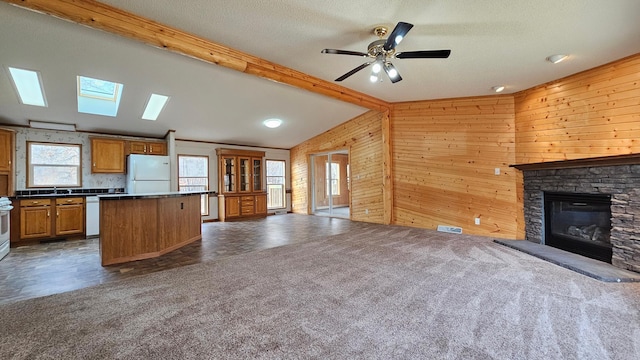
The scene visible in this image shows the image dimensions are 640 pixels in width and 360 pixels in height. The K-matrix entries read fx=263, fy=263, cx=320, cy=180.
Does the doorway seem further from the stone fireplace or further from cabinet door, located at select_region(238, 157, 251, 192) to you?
the stone fireplace

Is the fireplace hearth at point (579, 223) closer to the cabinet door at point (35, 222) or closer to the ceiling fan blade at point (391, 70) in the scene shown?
the ceiling fan blade at point (391, 70)

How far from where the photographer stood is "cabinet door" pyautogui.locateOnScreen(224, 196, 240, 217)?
7.66 metres

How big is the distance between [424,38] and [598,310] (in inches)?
124

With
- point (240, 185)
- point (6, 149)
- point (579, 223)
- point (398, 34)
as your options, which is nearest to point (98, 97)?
point (6, 149)

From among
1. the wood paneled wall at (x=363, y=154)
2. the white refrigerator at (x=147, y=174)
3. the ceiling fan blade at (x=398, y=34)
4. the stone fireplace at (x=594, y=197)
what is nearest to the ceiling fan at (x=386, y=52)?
the ceiling fan blade at (x=398, y=34)

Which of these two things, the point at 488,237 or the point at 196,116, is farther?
the point at 196,116

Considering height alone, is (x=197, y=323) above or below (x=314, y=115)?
below

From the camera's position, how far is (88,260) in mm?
3740

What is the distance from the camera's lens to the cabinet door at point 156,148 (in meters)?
6.47

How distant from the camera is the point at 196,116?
19.3ft

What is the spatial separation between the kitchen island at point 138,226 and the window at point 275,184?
189 inches

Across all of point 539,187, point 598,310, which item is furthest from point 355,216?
point 598,310

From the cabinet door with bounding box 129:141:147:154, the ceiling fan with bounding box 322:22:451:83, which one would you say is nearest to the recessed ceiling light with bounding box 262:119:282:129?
the cabinet door with bounding box 129:141:147:154

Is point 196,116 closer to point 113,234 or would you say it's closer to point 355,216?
point 113,234
